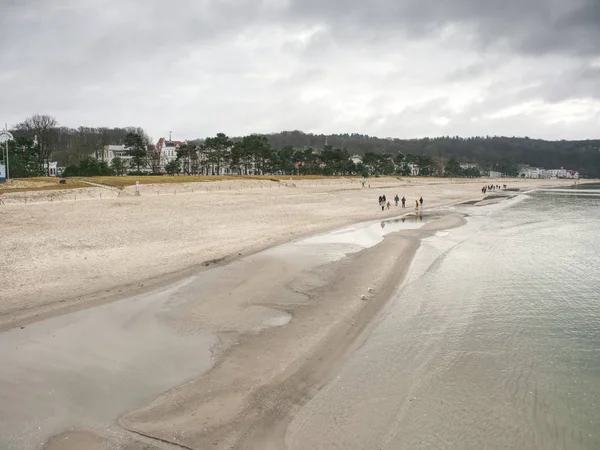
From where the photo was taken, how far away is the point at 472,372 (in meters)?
9.11

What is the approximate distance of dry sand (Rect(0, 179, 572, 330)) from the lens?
13180mm

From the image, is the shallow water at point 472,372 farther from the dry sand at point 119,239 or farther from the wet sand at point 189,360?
the dry sand at point 119,239

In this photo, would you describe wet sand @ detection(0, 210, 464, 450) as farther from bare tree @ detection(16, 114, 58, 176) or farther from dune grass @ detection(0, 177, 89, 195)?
bare tree @ detection(16, 114, 58, 176)

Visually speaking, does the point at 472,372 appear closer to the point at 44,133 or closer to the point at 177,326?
the point at 177,326

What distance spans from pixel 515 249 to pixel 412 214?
18042 millimetres

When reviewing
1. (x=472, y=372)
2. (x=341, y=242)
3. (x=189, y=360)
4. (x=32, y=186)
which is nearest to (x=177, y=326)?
(x=189, y=360)

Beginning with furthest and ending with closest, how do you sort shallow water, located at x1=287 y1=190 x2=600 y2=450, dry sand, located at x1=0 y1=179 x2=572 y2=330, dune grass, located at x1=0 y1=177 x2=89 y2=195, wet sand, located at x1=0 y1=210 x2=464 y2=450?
dune grass, located at x1=0 y1=177 x2=89 y2=195 → dry sand, located at x1=0 y1=179 x2=572 y2=330 → shallow water, located at x1=287 y1=190 x2=600 y2=450 → wet sand, located at x1=0 y1=210 x2=464 y2=450

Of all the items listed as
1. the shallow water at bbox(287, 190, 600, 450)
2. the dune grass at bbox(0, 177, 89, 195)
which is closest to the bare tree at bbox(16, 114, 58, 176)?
the dune grass at bbox(0, 177, 89, 195)

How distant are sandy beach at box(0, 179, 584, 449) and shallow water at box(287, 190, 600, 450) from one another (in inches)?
29.3

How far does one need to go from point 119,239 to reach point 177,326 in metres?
12.4

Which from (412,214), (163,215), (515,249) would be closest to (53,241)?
(163,215)

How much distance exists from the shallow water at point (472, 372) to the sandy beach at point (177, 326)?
74cm

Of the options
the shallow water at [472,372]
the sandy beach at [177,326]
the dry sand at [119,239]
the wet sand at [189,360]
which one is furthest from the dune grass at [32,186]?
the shallow water at [472,372]

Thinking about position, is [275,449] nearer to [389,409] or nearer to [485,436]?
[389,409]
